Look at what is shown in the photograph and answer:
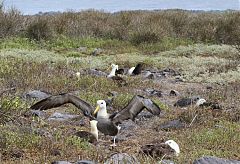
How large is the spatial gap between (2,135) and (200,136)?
7.94ft

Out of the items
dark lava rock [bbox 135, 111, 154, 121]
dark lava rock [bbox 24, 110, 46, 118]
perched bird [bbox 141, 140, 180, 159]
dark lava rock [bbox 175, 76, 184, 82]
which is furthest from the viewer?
dark lava rock [bbox 175, 76, 184, 82]

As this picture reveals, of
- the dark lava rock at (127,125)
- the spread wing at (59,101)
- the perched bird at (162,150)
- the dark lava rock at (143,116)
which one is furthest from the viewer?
the dark lava rock at (143,116)

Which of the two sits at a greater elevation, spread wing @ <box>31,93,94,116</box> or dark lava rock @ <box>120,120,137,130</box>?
spread wing @ <box>31,93,94,116</box>

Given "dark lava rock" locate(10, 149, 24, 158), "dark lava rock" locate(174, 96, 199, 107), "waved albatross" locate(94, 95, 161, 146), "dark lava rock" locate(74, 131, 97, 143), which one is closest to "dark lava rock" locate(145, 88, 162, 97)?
"dark lava rock" locate(174, 96, 199, 107)

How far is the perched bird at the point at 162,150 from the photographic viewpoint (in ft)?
16.8

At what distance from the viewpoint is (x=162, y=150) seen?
5203 mm

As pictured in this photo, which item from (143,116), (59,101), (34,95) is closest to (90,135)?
(59,101)

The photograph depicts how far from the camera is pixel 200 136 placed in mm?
6121

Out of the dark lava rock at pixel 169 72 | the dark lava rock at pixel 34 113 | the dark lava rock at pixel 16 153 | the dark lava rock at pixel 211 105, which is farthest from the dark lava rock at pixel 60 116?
the dark lava rock at pixel 169 72

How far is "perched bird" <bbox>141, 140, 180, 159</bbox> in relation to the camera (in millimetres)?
5126

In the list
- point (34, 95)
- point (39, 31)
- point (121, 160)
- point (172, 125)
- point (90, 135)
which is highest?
point (121, 160)

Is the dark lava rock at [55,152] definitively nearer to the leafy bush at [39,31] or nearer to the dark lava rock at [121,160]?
the dark lava rock at [121,160]

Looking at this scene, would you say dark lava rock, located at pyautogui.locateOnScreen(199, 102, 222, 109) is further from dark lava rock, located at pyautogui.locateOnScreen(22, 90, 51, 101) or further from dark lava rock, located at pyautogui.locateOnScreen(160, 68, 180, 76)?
dark lava rock, located at pyautogui.locateOnScreen(160, 68, 180, 76)

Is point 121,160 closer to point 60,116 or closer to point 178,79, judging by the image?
point 60,116
